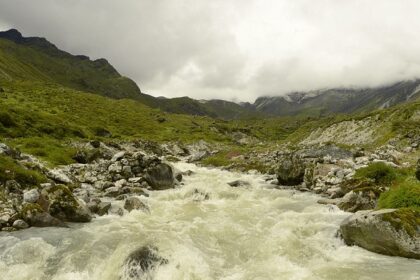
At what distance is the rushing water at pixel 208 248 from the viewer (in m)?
16.8

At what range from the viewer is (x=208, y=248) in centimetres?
2042

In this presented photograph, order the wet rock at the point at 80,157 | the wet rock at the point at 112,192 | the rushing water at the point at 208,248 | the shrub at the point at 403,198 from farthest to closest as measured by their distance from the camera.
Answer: the wet rock at the point at 80,157
the wet rock at the point at 112,192
the shrub at the point at 403,198
the rushing water at the point at 208,248

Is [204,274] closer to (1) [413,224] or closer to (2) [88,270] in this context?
(2) [88,270]

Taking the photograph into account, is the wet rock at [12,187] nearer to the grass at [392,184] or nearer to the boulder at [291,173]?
the grass at [392,184]

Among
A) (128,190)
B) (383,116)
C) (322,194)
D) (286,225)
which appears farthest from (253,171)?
(383,116)

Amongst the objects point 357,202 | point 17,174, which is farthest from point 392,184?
point 17,174

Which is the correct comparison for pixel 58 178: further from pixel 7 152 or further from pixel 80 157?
pixel 80 157

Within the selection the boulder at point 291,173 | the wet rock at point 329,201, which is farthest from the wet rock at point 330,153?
the wet rock at point 329,201

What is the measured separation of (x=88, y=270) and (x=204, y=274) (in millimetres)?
5109

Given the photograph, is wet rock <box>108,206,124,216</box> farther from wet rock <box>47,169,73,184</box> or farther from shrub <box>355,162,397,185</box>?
shrub <box>355,162,397,185</box>

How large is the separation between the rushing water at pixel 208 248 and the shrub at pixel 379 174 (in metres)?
7.33

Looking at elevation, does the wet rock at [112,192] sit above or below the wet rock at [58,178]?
below

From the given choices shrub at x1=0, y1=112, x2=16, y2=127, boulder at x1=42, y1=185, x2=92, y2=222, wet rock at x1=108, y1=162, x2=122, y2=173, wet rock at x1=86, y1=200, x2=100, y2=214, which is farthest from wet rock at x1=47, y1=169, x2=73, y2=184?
shrub at x1=0, y1=112, x2=16, y2=127

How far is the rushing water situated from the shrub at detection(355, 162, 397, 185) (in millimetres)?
7330
